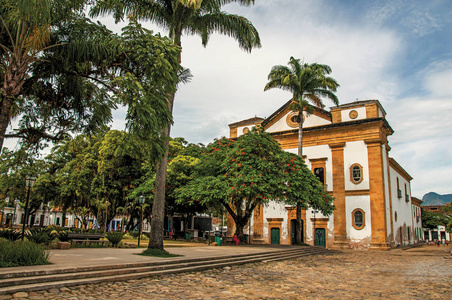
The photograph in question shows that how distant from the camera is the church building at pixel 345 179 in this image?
88.3ft

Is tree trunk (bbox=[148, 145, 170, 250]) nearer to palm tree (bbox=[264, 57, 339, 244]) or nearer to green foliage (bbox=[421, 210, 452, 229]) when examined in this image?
palm tree (bbox=[264, 57, 339, 244])

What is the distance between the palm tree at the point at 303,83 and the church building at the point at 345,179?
4.52 feet

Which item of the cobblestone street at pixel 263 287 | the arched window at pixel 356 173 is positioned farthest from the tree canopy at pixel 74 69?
the arched window at pixel 356 173

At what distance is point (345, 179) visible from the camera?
28.5 meters

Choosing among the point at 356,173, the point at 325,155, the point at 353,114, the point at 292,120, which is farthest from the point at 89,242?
the point at 353,114

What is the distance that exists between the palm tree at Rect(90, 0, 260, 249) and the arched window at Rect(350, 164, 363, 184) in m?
17.7

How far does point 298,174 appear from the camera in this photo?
21125 millimetres

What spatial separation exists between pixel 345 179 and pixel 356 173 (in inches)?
39.2

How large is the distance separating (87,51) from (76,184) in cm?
2090

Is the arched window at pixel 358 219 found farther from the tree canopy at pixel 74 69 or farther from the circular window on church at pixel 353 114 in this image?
the tree canopy at pixel 74 69

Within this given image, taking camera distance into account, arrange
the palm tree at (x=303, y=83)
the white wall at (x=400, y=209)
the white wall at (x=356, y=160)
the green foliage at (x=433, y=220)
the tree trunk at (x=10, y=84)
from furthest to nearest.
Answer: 1. the green foliage at (x=433, y=220)
2. the white wall at (x=400, y=209)
3. the white wall at (x=356, y=160)
4. the palm tree at (x=303, y=83)
5. the tree trunk at (x=10, y=84)

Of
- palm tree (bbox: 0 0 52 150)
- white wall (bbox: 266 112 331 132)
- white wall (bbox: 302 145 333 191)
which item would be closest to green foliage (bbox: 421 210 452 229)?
white wall (bbox: 302 145 333 191)

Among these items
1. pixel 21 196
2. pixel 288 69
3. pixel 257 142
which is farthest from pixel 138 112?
pixel 21 196

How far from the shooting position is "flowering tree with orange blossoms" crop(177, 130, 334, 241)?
19.6m
